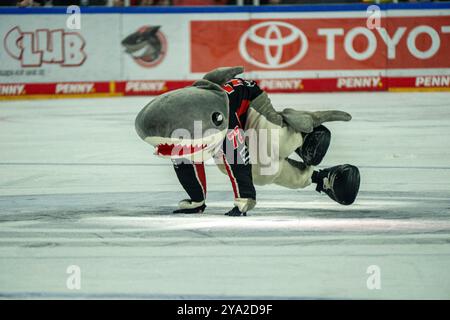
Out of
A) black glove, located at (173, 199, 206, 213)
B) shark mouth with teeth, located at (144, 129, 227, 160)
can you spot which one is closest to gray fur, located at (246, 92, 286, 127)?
shark mouth with teeth, located at (144, 129, 227, 160)

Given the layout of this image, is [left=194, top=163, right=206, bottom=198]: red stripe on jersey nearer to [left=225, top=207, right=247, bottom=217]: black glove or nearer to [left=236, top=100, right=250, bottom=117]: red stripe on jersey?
[left=225, top=207, right=247, bottom=217]: black glove

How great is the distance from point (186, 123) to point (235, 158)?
0.44m

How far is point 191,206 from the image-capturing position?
761cm

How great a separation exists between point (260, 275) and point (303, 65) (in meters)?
13.3

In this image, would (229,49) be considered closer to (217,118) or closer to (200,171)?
(200,171)

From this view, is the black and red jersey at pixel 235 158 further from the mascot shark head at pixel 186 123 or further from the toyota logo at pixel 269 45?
the toyota logo at pixel 269 45

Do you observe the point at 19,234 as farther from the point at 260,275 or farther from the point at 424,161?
the point at 424,161

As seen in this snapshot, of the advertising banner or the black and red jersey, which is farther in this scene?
the advertising banner

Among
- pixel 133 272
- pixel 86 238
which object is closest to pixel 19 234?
pixel 86 238

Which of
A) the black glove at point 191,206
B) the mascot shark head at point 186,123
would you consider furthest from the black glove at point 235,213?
the mascot shark head at point 186,123

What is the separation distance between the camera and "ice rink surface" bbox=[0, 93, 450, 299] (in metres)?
5.46

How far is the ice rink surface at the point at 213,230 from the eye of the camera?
546 cm

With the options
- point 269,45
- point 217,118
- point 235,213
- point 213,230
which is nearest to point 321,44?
point 269,45

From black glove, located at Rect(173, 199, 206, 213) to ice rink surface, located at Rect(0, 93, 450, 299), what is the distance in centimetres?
9
